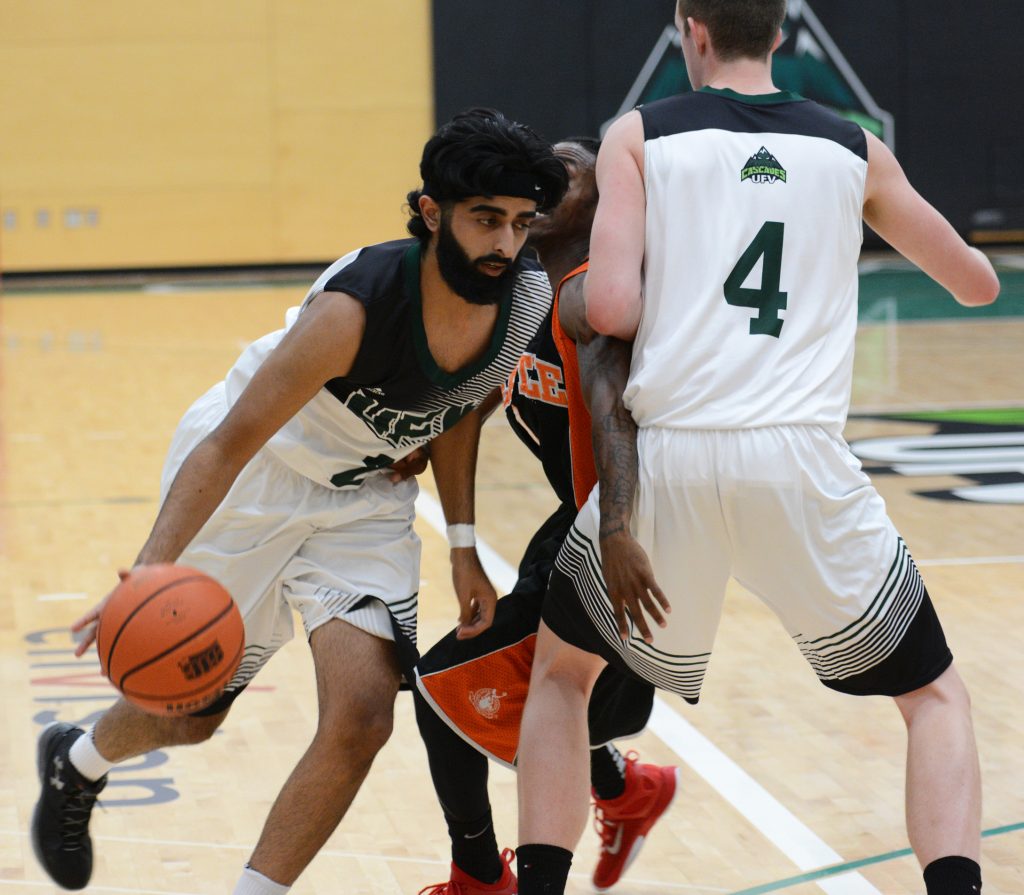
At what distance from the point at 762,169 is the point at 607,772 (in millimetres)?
1493

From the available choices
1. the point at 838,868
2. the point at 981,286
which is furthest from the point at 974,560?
the point at 981,286

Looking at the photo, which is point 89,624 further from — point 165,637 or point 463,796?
point 463,796

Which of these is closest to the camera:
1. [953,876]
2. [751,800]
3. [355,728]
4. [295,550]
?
[953,876]

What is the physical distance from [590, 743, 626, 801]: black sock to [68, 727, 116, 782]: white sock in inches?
41.4

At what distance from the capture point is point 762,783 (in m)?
3.67

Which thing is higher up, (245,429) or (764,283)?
(764,283)

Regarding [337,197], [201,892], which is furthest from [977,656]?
[337,197]

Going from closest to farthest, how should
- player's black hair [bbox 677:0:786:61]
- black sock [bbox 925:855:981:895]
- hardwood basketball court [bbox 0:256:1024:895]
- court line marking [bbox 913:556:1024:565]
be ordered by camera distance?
black sock [bbox 925:855:981:895]
player's black hair [bbox 677:0:786:61]
hardwood basketball court [bbox 0:256:1024:895]
court line marking [bbox 913:556:1024:565]

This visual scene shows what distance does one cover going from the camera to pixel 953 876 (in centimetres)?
246

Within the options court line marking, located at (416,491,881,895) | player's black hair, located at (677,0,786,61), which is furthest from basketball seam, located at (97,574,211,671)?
court line marking, located at (416,491,881,895)

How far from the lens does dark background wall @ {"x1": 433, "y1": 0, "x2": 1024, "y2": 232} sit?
18.5 meters

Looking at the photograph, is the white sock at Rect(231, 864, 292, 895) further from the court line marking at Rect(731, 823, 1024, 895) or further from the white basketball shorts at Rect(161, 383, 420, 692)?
the court line marking at Rect(731, 823, 1024, 895)

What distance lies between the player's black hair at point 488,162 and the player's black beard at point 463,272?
0.25 ft

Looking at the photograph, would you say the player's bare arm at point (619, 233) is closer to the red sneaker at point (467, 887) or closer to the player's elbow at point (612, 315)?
the player's elbow at point (612, 315)
